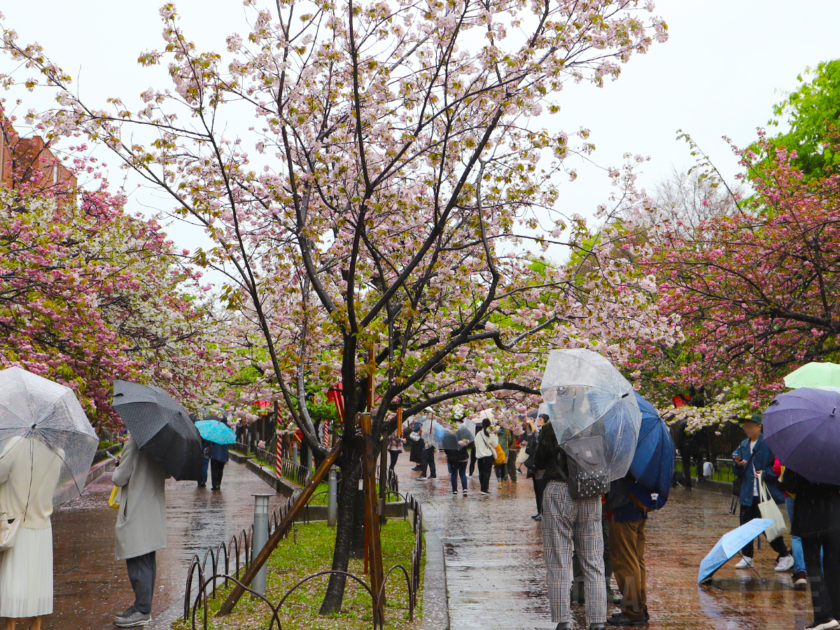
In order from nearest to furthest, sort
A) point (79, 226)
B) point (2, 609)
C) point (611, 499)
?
point (2, 609) → point (611, 499) → point (79, 226)

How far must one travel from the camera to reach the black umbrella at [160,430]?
6648mm

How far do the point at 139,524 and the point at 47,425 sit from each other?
1.36 metres

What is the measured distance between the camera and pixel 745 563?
9.38 meters

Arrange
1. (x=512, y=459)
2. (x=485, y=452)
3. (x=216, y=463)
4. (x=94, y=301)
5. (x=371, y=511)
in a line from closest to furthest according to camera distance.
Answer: (x=371, y=511)
(x=94, y=301)
(x=485, y=452)
(x=216, y=463)
(x=512, y=459)

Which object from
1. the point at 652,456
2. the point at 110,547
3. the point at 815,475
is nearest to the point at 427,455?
the point at 110,547

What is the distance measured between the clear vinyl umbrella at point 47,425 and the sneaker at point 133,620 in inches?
47.4

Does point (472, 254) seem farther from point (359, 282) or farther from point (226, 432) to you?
point (226, 432)

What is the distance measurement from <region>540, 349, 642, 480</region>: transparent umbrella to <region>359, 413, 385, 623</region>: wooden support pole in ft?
4.91

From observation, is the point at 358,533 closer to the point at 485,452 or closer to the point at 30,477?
the point at 30,477

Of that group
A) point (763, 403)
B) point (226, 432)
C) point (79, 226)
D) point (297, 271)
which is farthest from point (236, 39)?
point (763, 403)

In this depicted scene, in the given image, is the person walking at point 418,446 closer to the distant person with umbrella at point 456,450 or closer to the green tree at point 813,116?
the distant person with umbrella at point 456,450

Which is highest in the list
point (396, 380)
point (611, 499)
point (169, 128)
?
point (169, 128)

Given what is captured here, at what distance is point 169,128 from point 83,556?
6.28 meters

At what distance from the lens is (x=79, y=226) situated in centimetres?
A: 1512
